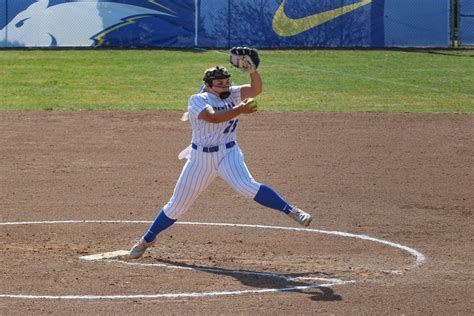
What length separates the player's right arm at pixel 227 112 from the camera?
9.51 metres

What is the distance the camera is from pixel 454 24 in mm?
32594

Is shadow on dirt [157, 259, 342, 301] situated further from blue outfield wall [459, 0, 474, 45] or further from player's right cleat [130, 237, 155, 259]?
blue outfield wall [459, 0, 474, 45]

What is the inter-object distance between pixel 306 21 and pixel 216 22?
107 inches

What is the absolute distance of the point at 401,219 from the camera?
1235 cm

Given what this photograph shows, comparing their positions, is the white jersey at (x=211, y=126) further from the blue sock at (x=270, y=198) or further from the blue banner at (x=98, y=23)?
the blue banner at (x=98, y=23)

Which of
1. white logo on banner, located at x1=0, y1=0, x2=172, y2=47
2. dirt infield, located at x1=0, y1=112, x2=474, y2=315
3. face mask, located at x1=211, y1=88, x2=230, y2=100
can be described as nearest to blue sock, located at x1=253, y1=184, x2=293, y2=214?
dirt infield, located at x1=0, y1=112, x2=474, y2=315

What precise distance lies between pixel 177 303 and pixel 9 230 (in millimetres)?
3784

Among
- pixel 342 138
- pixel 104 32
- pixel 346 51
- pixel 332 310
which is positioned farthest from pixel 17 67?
pixel 332 310

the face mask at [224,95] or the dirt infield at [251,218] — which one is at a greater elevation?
the face mask at [224,95]

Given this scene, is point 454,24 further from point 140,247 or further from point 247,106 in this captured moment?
point 247,106

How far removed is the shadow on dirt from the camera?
349 inches

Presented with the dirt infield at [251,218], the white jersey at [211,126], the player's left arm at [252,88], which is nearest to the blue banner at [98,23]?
the dirt infield at [251,218]

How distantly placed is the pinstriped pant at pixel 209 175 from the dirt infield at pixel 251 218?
0.60m

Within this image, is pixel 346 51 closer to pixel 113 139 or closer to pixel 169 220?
pixel 113 139
